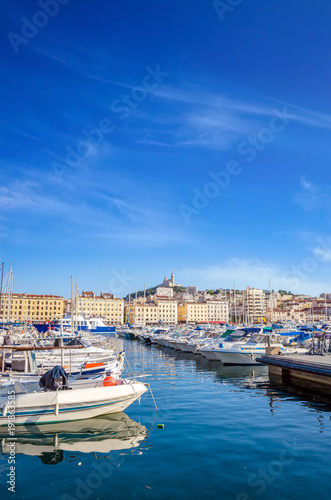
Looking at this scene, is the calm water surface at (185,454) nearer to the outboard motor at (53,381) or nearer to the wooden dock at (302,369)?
the outboard motor at (53,381)

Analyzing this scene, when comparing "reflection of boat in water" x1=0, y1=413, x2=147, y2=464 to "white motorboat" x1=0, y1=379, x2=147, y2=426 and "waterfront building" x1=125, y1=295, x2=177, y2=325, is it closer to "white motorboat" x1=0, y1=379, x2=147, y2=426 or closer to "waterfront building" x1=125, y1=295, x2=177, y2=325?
"white motorboat" x1=0, y1=379, x2=147, y2=426

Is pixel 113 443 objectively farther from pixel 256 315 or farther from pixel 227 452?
pixel 256 315

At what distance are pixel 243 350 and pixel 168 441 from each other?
20030mm

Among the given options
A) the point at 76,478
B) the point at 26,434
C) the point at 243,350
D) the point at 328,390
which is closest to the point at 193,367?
the point at 243,350

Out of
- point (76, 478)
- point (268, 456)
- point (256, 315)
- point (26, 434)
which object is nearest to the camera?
Answer: point (76, 478)

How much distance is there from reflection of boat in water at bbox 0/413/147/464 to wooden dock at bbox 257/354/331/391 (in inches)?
362

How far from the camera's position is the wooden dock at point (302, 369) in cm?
1740

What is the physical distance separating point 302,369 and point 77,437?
1156cm

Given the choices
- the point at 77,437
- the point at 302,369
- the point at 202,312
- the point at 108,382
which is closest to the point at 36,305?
the point at 202,312

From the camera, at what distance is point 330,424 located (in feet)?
40.4

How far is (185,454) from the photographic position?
9.60m

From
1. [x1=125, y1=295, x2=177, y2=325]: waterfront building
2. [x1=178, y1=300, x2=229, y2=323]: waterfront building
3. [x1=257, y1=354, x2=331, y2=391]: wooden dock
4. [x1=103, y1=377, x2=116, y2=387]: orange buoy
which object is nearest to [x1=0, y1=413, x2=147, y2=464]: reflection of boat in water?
[x1=103, y1=377, x2=116, y2=387]: orange buoy

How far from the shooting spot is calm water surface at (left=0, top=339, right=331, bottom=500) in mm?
7754

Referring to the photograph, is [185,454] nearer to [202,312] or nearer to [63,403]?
[63,403]
